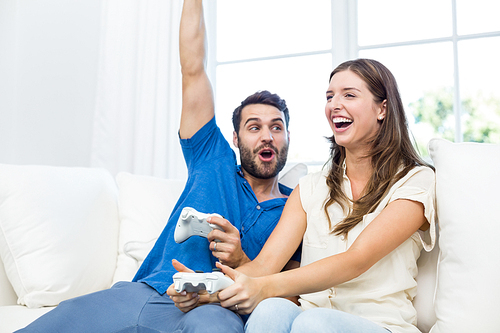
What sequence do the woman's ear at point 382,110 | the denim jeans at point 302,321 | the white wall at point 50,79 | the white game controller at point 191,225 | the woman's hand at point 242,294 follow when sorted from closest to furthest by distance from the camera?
the denim jeans at point 302,321
the woman's hand at point 242,294
the white game controller at point 191,225
the woman's ear at point 382,110
the white wall at point 50,79

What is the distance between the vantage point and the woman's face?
1254 millimetres

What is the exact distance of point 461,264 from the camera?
102 centimetres

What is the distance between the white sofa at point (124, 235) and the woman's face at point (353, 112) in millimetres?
184

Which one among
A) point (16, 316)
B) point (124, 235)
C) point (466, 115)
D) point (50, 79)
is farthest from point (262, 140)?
point (50, 79)

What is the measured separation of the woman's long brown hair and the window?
3.59ft

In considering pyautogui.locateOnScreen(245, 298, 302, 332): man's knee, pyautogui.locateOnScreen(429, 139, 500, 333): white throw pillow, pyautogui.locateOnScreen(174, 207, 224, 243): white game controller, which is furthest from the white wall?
pyautogui.locateOnScreen(429, 139, 500, 333): white throw pillow

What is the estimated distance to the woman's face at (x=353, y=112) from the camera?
1254 mm

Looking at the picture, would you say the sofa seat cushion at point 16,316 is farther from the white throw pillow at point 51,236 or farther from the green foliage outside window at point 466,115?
the green foliage outside window at point 466,115

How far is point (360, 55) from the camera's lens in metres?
2.40

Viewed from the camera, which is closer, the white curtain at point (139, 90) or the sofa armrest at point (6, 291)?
the sofa armrest at point (6, 291)

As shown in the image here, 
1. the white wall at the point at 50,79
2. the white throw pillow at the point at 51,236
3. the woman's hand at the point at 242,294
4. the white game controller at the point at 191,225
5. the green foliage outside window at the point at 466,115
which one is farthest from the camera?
the white wall at the point at 50,79

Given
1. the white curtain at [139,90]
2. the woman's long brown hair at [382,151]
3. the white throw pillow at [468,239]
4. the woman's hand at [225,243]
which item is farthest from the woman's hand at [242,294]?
the white curtain at [139,90]

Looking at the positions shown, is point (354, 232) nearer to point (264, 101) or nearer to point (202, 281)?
point (202, 281)

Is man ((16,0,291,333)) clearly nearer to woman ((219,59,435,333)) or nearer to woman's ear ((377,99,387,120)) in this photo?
woman ((219,59,435,333))
